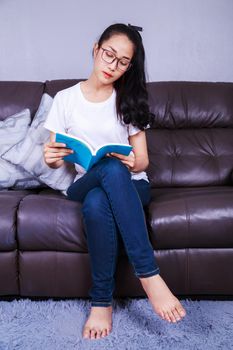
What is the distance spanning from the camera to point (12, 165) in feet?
5.94

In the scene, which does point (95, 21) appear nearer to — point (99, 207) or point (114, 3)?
point (114, 3)

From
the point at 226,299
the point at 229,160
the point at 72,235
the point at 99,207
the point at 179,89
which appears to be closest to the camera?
the point at 99,207

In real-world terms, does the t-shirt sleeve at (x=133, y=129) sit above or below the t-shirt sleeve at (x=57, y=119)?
below

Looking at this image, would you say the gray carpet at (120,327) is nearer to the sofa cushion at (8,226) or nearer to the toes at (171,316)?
the toes at (171,316)

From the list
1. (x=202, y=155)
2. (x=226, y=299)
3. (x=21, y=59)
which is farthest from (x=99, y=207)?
(x=21, y=59)

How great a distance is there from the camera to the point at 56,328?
1.31m

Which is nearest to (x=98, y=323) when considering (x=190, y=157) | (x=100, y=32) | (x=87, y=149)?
(x=87, y=149)

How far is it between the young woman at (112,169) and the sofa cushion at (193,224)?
0.38 feet

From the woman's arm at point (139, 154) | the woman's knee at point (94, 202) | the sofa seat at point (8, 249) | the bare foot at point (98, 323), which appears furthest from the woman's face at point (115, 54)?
the bare foot at point (98, 323)

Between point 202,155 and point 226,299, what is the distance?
75cm

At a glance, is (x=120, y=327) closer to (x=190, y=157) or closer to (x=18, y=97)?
(x=190, y=157)

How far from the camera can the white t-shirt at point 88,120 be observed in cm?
150

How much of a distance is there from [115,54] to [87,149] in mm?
394

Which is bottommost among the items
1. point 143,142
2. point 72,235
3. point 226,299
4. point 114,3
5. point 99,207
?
point 226,299
